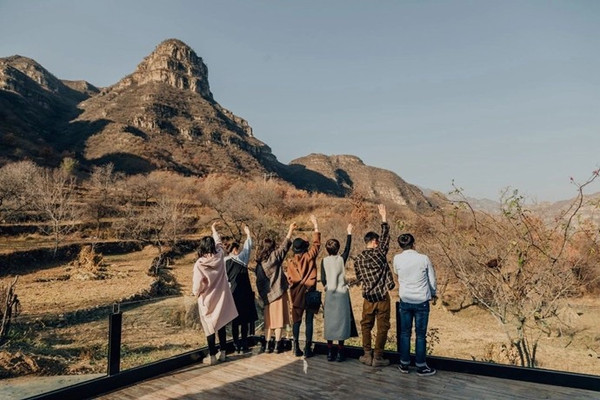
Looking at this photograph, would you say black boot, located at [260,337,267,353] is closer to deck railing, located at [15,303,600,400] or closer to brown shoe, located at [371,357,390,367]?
deck railing, located at [15,303,600,400]

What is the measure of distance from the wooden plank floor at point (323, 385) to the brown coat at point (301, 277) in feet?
2.45

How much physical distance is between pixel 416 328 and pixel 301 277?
1639 mm

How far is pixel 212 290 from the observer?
5.24 m

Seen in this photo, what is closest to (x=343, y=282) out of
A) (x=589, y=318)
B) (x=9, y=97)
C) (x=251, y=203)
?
(x=589, y=318)

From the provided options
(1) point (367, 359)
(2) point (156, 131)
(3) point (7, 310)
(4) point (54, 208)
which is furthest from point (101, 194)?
(2) point (156, 131)

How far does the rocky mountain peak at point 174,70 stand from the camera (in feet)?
382

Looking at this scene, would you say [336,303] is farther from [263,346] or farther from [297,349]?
[263,346]

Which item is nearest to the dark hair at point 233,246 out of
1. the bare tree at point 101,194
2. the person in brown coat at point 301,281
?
the person in brown coat at point 301,281

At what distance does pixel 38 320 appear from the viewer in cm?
1562

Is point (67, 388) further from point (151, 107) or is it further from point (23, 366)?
point (151, 107)

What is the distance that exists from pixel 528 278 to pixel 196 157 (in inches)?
3119

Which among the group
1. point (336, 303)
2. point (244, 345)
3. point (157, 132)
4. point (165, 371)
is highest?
point (157, 132)

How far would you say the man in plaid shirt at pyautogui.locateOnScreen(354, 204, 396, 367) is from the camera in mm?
4867

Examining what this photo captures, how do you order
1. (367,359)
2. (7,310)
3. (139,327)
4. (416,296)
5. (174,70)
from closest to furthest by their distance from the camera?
(416,296) < (367,359) < (139,327) < (7,310) < (174,70)
